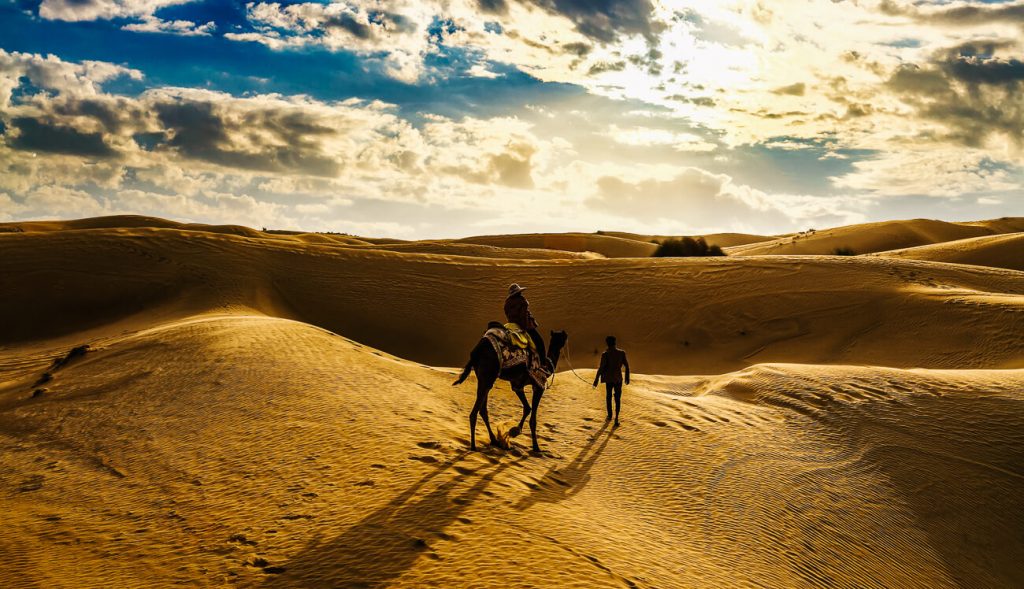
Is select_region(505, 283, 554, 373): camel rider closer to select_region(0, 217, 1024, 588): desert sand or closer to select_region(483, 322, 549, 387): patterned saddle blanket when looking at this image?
select_region(483, 322, 549, 387): patterned saddle blanket

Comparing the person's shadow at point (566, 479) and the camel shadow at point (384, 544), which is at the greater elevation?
the camel shadow at point (384, 544)

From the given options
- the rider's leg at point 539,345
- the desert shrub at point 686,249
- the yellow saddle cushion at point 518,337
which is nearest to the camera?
the yellow saddle cushion at point 518,337

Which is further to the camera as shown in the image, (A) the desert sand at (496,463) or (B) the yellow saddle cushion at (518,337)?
(B) the yellow saddle cushion at (518,337)

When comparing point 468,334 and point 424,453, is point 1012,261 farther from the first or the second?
point 424,453

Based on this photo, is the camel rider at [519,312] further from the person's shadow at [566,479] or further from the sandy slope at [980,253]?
the sandy slope at [980,253]

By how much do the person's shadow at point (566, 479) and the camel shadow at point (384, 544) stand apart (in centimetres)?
63

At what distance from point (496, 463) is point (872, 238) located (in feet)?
213

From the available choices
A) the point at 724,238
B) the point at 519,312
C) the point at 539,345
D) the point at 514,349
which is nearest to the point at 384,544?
the point at 514,349

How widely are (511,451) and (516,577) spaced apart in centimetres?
366

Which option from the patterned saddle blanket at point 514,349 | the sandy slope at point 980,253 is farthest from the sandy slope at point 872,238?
the patterned saddle blanket at point 514,349

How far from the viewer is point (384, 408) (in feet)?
32.4

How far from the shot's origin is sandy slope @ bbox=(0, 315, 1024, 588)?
218 inches

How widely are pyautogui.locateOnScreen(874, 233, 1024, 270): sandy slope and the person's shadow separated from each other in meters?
40.0

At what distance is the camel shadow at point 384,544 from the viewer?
4973 millimetres
